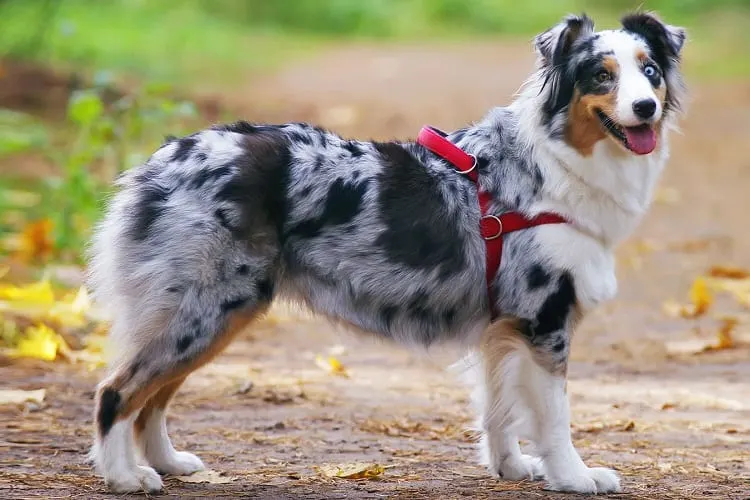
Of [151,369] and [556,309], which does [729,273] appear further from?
[151,369]

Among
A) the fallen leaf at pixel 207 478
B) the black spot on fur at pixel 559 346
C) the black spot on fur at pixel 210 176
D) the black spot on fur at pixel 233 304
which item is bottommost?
the fallen leaf at pixel 207 478

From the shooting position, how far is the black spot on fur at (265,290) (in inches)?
191

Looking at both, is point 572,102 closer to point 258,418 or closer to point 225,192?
point 225,192

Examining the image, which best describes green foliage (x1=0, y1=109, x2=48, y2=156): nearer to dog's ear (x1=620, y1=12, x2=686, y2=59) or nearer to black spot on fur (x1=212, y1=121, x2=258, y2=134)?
black spot on fur (x1=212, y1=121, x2=258, y2=134)

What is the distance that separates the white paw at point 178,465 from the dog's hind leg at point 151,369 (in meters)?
0.30

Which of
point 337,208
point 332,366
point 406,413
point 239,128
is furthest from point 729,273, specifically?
point 239,128

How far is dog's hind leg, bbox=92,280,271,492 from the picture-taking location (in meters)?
4.76

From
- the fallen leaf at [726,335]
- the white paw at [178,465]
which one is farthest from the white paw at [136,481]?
the fallen leaf at [726,335]

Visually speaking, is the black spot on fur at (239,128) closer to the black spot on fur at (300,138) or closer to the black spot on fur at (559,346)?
the black spot on fur at (300,138)

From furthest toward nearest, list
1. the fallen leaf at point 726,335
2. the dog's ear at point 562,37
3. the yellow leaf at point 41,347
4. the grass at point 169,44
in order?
1. the grass at point 169,44
2. the fallen leaf at point 726,335
3. the yellow leaf at point 41,347
4. the dog's ear at point 562,37

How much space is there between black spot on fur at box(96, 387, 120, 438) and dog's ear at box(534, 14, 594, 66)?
221cm

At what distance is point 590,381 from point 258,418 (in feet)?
6.48

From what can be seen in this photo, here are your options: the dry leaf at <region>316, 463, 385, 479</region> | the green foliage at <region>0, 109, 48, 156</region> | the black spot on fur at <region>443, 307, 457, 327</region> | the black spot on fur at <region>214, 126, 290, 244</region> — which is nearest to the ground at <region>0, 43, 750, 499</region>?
the dry leaf at <region>316, 463, 385, 479</region>

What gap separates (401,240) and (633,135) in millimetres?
1024
